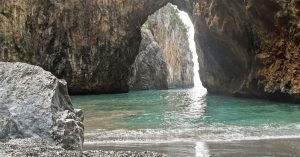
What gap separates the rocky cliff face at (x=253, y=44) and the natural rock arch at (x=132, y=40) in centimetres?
5

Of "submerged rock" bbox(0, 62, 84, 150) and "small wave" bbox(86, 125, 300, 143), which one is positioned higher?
"submerged rock" bbox(0, 62, 84, 150)

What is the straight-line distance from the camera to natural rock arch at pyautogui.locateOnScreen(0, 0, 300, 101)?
22.4m

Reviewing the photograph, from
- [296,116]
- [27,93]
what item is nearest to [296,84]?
[296,116]

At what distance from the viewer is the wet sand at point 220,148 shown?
7.29 meters

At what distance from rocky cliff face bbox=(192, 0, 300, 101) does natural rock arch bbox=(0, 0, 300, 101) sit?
5cm

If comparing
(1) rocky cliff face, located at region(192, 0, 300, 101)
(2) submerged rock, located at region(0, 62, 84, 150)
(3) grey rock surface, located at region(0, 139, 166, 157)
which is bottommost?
(3) grey rock surface, located at region(0, 139, 166, 157)

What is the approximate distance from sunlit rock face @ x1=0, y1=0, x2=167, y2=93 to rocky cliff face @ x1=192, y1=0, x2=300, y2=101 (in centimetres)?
792

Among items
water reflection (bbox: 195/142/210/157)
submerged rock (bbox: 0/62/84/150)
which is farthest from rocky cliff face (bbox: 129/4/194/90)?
submerged rock (bbox: 0/62/84/150)

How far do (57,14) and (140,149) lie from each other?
1175 inches

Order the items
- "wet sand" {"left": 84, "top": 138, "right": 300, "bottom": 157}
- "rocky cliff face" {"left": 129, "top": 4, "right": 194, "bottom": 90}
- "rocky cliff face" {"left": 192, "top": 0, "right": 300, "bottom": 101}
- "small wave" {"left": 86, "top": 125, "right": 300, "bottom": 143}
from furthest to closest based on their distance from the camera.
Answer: "rocky cliff face" {"left": 129, "top": 4, "right": 194, "bottom": 90}, "rocky cliff face" {"left": 192, "top": 0, "right": 300, "bottom": 101}, "small wave" {"left": 86, "top": 125, "right": 300, "bottom": 143}, "wet sand" {"left": 84, "top": 138, "right": 300, "bottom": 157}

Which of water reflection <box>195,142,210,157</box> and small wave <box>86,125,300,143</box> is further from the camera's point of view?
small wave <box>86,125,300,143</box>

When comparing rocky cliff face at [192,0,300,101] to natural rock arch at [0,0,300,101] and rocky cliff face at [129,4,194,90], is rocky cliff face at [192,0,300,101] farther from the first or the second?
rocky cliff face at [129,4,194,90]

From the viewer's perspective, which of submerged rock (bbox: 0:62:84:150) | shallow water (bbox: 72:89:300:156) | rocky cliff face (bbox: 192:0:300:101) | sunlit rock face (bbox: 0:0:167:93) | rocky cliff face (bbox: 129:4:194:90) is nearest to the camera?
submerged rock (bbox: 0:62:84:150)

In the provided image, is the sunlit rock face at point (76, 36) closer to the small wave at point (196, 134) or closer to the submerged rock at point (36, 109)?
the small wave at point (196, 134)
